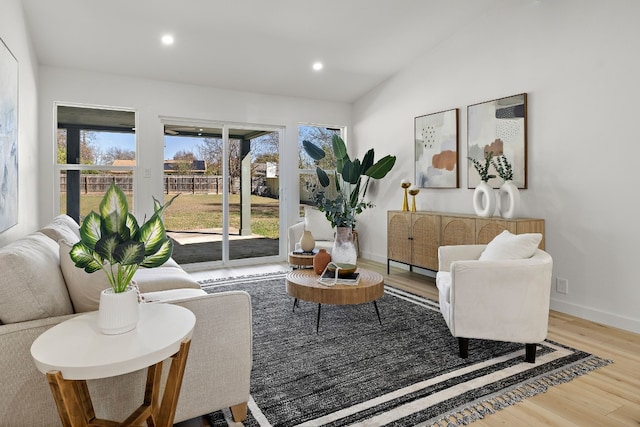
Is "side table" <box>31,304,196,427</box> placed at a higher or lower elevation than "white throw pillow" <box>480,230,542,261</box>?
lower

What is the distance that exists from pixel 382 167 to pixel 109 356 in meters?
4.41

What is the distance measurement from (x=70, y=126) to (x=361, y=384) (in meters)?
4.32

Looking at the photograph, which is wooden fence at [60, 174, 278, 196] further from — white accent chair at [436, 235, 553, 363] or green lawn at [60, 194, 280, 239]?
white accent chair at [436, 235, 553, 363]

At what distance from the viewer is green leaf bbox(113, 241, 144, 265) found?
1.25 meters

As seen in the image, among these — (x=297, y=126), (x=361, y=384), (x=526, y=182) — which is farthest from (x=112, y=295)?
(x=297, y=126)

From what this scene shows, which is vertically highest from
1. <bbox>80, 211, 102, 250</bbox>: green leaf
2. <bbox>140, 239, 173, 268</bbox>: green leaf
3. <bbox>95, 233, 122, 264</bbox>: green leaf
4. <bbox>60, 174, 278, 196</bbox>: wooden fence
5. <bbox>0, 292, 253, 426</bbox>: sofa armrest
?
<bbox>60, 174, 278, 196</bbox>: wooden fence

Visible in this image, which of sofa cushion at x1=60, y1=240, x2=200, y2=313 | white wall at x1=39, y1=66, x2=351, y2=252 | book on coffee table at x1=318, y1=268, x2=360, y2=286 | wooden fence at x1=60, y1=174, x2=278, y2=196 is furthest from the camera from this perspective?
wooden fence at x1=60, y1=174, x2=278, y2=196

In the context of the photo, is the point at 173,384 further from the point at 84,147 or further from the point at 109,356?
the point at 84,147

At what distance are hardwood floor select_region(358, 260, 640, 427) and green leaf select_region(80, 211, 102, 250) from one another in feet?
5.87

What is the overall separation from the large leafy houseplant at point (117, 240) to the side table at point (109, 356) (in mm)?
174

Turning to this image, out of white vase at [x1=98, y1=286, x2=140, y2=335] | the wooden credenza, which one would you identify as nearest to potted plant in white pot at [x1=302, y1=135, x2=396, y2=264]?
the wooden credenza

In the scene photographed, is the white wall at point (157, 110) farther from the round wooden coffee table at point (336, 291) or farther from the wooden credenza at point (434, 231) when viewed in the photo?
the round wooden coffee table at point (336, 291)

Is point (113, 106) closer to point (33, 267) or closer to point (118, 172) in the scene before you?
point (118, 172)

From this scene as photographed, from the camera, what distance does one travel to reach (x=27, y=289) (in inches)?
55.0
